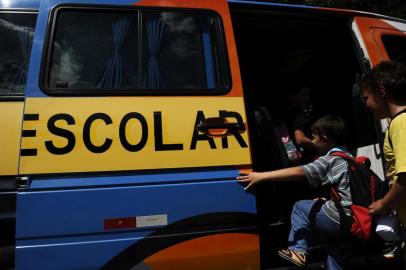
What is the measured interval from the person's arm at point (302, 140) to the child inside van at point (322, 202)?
1.01 m

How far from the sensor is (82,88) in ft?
8.57

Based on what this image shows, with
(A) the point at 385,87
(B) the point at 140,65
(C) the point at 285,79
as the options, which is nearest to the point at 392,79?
(A) the point at 385,87

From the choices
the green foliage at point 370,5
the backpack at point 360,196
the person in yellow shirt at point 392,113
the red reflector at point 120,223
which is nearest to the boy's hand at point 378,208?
the person in yellow shirt at point 392,113

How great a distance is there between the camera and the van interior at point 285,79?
3469 mm

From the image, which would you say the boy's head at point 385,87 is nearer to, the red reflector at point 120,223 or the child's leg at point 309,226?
the child's leg at point 309,226

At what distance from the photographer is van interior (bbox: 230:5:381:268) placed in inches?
137

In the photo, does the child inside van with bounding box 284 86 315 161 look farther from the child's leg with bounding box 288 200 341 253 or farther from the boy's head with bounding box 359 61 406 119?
the boy's head with bounding box 359 61 406 119

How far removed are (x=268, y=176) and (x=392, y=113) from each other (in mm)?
834

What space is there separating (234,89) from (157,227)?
3.32 ft

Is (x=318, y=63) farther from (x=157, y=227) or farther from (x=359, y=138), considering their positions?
(x=157, y=227)

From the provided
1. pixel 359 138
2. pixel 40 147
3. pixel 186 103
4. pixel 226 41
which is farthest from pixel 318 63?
pixel 40 147

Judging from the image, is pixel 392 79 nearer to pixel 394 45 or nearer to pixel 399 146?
pixel 399 146

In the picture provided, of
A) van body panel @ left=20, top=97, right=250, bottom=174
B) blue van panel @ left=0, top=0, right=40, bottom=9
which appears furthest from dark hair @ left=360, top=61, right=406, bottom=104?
blue van panel @ left=0, top=0, right=40, bottom=9

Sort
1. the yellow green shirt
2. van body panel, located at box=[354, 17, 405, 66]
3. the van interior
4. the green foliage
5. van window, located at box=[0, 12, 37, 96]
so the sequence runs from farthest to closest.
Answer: the green foliage, van body panel, located at box=[354, 17, 405, 66], the van interior, van window, located at box=[0, 12, 37, 96], the yellow green shirt
